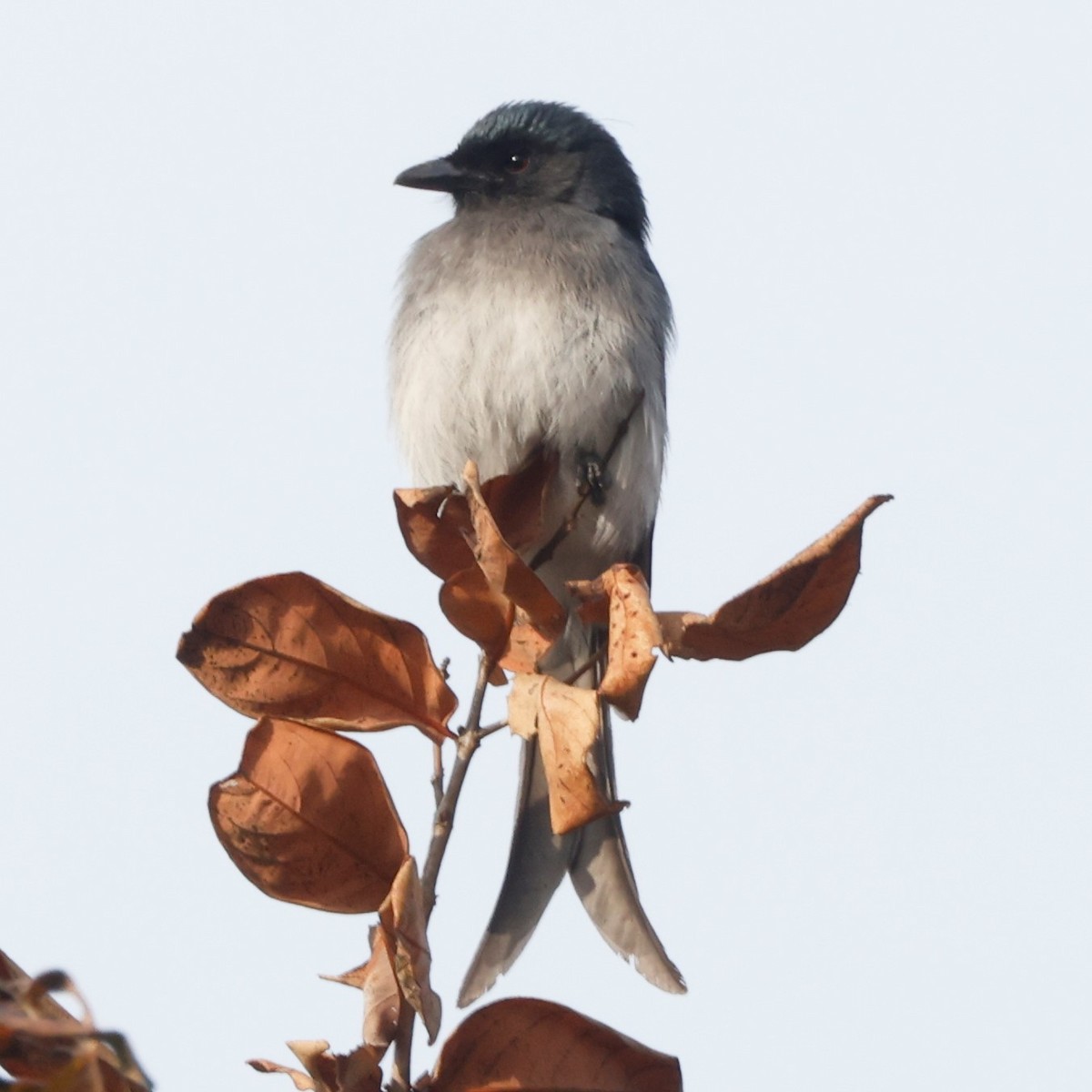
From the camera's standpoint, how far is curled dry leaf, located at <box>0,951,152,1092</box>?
4.48 feet

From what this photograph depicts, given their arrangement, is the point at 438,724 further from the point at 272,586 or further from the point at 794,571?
the point at 794,571

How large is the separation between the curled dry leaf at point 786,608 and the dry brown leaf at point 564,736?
Result: 156 mm

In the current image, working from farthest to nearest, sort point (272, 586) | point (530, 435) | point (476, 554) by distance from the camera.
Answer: point (530, 435) < point (476, 554) < point (272, 586)

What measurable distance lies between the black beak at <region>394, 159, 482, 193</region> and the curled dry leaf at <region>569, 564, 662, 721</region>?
113 inches

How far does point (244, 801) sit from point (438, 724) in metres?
0.36

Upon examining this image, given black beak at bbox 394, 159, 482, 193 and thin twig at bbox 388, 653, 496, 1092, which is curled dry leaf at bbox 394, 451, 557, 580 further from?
black beak at bbox 394, 159, 482, 193

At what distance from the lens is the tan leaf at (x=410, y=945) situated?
2.06 meters

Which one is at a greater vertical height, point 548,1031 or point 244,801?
point 244,801

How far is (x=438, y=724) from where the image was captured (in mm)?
2520

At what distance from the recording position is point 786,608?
2.29 m

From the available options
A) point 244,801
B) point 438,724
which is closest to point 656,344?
point 438,724

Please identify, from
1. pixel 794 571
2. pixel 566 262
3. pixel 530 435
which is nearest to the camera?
pixel 794 571

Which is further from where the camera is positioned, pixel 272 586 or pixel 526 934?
pixel 526 934

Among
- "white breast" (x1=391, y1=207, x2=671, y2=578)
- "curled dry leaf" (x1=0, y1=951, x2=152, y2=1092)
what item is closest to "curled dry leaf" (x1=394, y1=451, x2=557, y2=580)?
"curled dry leaf" (x1=0, y1=951, x2=152, y2=1092)
